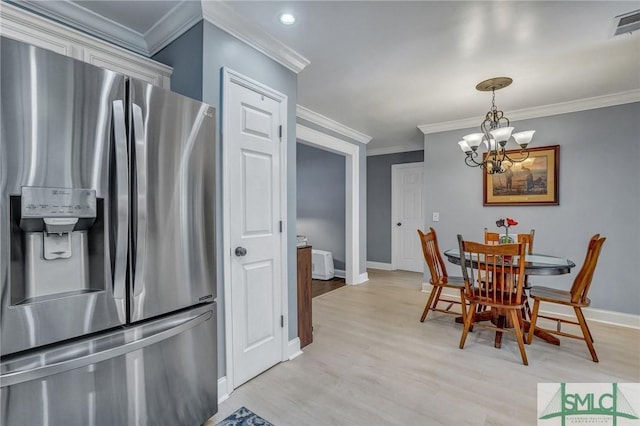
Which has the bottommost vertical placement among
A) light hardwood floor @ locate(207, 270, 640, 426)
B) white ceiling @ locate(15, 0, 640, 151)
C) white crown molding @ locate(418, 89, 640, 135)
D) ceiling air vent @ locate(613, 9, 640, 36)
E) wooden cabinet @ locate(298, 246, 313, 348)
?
light hardwood floor @ locate(207, 270, 640, 426)

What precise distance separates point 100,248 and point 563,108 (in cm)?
453

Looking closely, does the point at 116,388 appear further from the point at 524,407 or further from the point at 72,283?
the point at 524,407

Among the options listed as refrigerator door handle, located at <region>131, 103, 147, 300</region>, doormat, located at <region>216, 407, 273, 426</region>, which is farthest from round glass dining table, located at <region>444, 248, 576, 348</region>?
refrigerator door handle, located at <region>131, 103, 147, 300</region>

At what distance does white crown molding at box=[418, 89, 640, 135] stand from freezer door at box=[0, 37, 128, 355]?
4.00 m

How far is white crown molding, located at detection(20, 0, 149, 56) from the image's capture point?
1756 millimetres

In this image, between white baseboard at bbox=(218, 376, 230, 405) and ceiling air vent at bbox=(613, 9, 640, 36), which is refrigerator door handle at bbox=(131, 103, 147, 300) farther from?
ceiling air vent at bbox=(613, 9, 640, 36)

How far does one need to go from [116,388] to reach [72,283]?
46 cm

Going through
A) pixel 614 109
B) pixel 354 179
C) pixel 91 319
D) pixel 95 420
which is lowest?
pixel 95 420

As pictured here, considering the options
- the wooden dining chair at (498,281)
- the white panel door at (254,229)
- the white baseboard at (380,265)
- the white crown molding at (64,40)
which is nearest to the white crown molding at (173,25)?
the white crown molding at (64,40)

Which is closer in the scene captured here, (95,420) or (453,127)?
(95,420)

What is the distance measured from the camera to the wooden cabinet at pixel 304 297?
2.64 m

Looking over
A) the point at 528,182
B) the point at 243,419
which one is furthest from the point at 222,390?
the point at 528,182

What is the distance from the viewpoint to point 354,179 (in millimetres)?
4895

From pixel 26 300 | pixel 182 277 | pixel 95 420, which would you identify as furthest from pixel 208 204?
pixel 95 420
